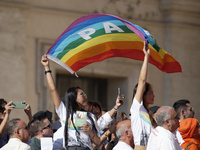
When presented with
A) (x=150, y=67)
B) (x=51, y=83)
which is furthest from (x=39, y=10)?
(x=51, y=83)

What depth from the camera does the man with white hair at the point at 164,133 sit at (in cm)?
939

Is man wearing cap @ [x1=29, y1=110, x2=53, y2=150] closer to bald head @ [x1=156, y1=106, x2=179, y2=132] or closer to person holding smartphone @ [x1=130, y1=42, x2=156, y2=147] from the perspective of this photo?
person holding smartphone @ [x1=130, y1=42, x2=156, y2=147]

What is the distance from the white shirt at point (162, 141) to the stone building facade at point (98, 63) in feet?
19.9

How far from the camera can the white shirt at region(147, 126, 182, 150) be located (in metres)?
9.38

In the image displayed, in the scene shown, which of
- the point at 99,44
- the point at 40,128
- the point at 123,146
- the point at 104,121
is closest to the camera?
the point at 123,146

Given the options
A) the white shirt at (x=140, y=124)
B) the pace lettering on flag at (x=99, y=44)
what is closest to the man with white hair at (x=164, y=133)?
the white shirt at (x=140, y=124)

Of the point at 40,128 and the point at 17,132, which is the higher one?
the point at 40,128

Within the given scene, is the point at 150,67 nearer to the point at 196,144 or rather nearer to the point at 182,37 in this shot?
the point at 182,37

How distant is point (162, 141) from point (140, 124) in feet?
1.50

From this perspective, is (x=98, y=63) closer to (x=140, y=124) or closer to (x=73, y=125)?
(x=73, y=125)

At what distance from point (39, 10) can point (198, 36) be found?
3.81 m

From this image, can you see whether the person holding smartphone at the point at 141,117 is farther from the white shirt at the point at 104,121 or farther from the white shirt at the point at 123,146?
the white shirt at the point at 104,121

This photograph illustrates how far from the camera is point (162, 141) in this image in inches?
370

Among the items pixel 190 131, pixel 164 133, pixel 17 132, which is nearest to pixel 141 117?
pixel 164 133
